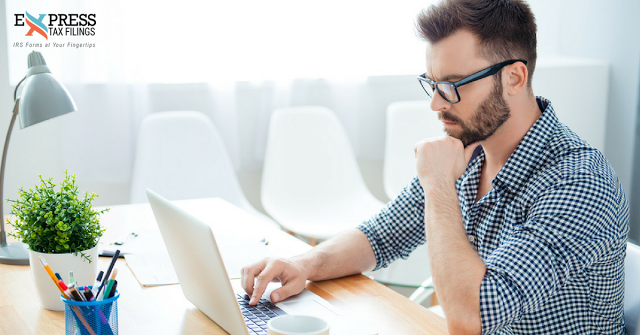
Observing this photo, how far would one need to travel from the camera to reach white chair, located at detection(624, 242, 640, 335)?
117 cm

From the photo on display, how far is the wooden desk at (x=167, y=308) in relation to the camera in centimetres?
108

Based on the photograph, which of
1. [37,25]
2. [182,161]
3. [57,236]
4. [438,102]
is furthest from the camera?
[182,161]

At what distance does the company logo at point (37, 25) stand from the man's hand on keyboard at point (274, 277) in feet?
5.60

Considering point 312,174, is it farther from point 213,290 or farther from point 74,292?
point 74,292

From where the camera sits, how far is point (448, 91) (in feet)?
4.32

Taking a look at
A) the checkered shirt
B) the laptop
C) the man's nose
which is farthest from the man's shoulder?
the laptop

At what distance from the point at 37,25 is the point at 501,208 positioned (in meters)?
1.97

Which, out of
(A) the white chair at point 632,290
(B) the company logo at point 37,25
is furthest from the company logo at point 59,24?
(A) the white chair at point 632,290

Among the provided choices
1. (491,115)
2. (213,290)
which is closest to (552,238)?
(491,115)

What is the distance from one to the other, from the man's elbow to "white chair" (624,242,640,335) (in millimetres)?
316

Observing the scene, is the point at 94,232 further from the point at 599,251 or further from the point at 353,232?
the point at 599,251

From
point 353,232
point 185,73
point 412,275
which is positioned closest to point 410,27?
point 185,73

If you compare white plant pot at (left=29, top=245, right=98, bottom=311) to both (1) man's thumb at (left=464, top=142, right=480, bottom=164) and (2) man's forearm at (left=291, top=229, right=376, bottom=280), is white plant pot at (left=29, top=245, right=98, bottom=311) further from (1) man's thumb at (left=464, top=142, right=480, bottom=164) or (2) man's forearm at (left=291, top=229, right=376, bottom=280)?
(1) man's thumb at (left=464, top=142, right=480, bottom=164)

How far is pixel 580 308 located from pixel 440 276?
271mm
